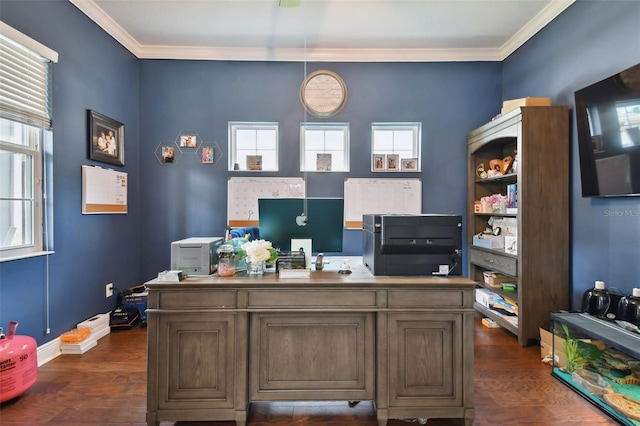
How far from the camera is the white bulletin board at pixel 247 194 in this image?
3650 mm

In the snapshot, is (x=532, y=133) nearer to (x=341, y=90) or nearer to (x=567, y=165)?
(x=567, y=165)

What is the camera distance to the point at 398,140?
12.6ft

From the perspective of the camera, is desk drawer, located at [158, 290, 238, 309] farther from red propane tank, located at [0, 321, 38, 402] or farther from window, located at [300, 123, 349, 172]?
window, located at [300, 123, 349, 172]

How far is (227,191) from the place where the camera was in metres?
3.66

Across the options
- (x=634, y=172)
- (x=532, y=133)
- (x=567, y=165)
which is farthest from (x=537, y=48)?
(x=634, y=172)

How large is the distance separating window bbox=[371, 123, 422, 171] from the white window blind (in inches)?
123

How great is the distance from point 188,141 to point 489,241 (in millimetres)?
3574

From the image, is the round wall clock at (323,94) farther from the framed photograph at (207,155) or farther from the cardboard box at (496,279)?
the cardboard box at (496,279)

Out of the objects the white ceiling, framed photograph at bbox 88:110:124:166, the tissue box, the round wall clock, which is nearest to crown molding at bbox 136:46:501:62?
the white ceiling

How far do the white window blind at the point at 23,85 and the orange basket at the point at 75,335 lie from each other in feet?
5.65

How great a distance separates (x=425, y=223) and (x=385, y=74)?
2586mm

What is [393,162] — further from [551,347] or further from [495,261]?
[551,347]

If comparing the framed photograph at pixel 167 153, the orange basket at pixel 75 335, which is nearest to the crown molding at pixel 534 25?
the framed photograph at pixel 167 153

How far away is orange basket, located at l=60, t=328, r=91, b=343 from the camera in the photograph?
256cm
